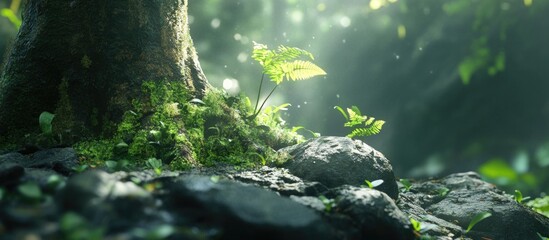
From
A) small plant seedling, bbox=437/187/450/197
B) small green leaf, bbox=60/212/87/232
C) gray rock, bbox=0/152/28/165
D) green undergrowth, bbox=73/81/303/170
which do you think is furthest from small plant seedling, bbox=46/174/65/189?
small plant seedling, bbox=437/187/450/197

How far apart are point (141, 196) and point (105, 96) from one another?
2.62m

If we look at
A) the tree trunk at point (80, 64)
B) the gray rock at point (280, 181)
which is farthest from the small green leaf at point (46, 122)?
the gray rock at point (280, 181)

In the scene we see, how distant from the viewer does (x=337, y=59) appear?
37.0 ft

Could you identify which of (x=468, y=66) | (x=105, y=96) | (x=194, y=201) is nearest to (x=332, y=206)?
(x=194, y=201)

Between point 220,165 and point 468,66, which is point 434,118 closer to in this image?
point 468,66

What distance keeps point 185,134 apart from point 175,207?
6.43 ft

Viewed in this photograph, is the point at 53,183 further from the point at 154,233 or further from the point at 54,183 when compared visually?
the point at 154,233

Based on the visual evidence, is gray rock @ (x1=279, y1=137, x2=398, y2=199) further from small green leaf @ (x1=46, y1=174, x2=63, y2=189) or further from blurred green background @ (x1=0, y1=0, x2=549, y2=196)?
blurred green background @ (x1=0, y1=0, x2=549, y2=196)

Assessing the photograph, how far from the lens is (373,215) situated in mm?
3221

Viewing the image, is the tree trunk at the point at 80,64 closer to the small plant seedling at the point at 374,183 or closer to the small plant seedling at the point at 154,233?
the small plant seedling at the point at 374,183

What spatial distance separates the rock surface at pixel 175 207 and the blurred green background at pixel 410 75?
18.1 ft

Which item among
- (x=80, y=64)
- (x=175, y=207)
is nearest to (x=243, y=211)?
(x=175, y=207)

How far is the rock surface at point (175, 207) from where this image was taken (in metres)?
2.21

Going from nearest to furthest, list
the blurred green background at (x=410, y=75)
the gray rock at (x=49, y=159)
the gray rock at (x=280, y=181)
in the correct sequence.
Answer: the gray rock at (x=49, y=159), the gray rock at (x=280, y=181), the blurred green background at (x=410, y=75)
